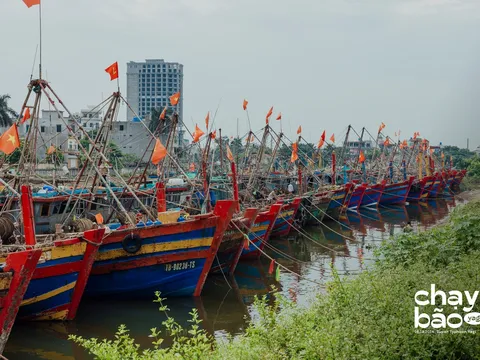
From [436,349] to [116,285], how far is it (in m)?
11.5

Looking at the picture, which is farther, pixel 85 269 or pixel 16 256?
pixel 85 269

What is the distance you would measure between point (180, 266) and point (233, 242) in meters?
3.48

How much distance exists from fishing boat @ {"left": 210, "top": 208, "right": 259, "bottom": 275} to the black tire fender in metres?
3.24

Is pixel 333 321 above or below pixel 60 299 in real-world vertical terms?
above

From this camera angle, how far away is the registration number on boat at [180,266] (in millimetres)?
18438

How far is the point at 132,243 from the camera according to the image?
18.0 meters

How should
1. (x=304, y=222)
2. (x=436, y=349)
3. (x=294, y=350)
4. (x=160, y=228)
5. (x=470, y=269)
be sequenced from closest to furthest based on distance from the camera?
(x=436, y=349) < (x=294, y=350) < (x=470, y=269) < (x=160, y=228) < (x=304, y=222)

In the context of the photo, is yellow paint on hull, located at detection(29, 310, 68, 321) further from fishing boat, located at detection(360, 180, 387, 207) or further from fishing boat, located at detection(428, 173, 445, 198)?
fishing boat, located at detection(428, 173, 445, 198)

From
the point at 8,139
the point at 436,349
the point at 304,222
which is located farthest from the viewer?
the point at 304,222

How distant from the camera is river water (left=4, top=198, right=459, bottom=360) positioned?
15.3 m

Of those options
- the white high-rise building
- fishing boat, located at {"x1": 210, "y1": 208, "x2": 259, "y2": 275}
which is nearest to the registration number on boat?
fishing boat, located at {"x1": 210, "y1": 208, "x2": 259, "y2": 275}

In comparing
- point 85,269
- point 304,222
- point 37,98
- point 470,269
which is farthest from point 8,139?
point 304,222

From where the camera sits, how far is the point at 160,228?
17.9 metres

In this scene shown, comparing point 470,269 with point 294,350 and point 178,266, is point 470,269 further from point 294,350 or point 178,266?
point 178,266
